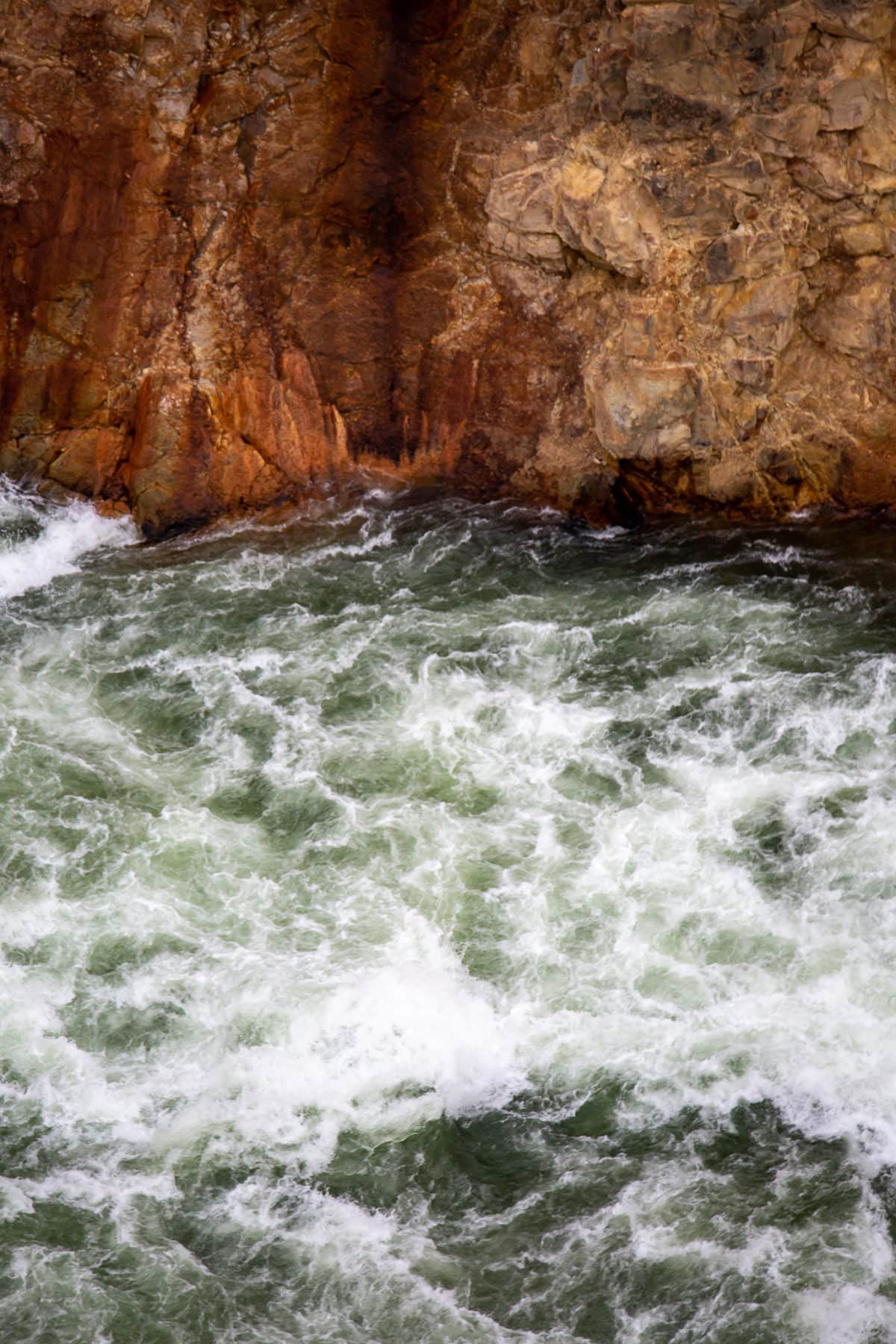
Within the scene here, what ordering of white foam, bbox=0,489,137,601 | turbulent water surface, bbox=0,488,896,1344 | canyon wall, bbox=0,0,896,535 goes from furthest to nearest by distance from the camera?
white foam, bbox=0,489,137,601, canyon wall, bbox=0,0,896,535, turbulent water surface, bbox=0,488,896,1344

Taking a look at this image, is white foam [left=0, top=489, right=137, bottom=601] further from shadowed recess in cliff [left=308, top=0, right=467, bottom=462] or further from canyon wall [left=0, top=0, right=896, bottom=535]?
shadowed recess in cliff [left=308, top=0, right=467, bottom=462]

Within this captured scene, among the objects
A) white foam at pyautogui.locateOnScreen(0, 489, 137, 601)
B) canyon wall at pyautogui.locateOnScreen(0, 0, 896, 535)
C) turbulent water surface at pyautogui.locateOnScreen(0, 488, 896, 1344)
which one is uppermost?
canyon wall at pyautogui.locateOnScreen(0, 0, 896, 535)

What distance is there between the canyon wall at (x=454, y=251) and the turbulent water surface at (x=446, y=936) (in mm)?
857

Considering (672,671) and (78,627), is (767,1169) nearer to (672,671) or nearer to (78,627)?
(672,671)

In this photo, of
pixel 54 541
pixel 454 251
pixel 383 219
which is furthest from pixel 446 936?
pixel 383 219

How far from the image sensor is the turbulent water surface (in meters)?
7.96

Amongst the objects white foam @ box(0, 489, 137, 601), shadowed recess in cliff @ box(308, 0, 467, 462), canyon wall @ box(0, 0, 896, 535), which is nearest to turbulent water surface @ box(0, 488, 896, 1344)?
white foam @ box(0, 489, 137, 601)

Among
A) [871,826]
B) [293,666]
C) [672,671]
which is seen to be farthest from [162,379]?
[871,826]

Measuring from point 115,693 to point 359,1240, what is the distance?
526 centimetres

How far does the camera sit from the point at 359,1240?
8.10 m

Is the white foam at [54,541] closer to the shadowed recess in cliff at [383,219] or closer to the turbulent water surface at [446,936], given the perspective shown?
the turbulent water surface at [446,936]

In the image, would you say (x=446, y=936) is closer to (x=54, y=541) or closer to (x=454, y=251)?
(x=54, y=541)

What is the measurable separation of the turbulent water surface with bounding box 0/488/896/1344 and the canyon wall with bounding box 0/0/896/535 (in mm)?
857

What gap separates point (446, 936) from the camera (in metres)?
9.76
